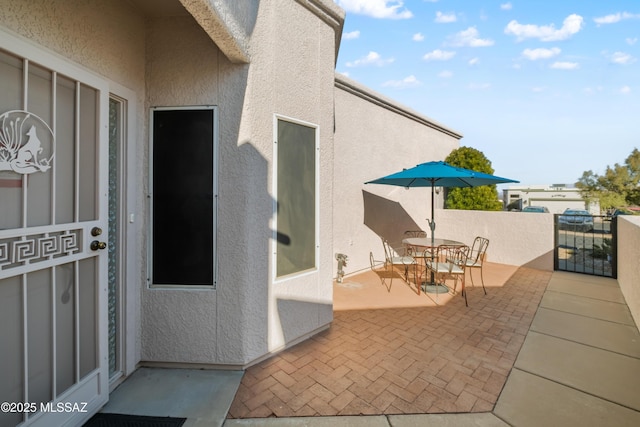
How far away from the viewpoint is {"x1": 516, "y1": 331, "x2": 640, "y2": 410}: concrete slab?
2.57 m

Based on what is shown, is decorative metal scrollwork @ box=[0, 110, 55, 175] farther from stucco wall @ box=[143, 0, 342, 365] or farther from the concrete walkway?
the concrete walkway

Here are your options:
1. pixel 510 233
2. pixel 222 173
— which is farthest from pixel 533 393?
pixel 510 233

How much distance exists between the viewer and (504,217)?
26.0 feet

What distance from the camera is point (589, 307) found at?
4719mm

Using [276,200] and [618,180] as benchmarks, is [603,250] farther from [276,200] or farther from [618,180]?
[618,180]

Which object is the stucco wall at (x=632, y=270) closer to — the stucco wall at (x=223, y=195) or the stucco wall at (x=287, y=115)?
the stucco wall at (x=287, y=115)

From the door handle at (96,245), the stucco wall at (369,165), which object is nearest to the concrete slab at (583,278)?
the stucco wall at (369,165)

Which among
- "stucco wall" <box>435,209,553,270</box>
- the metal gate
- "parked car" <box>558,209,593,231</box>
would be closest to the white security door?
"stucco wall" <box>435,209,553,270</box>

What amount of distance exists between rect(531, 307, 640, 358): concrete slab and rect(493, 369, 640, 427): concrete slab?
141cm

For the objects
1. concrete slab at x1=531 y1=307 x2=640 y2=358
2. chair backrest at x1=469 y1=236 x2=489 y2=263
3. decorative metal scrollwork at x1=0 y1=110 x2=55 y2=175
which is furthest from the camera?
chair backrest at x1=469 y1=236 x2=489 y2=263

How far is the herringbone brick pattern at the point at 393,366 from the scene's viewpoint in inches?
94.1

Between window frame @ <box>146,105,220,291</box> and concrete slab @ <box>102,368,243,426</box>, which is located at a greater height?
window frame @ <box>146,105,220,291</box>

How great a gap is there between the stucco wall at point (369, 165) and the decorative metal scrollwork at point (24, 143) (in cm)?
461

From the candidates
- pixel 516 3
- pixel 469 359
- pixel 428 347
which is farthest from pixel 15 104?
pixel 516 3
